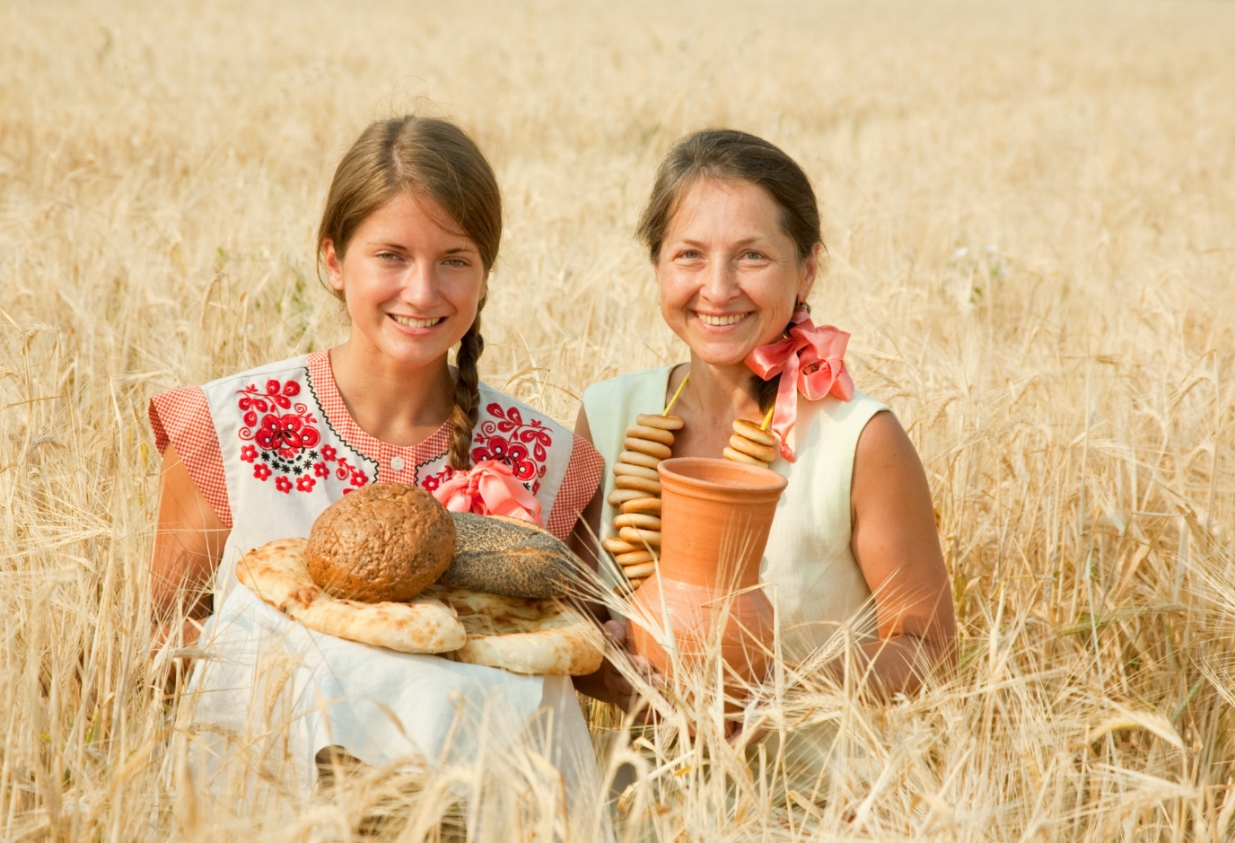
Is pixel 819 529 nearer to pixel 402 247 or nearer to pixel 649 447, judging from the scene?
pixel 649 447

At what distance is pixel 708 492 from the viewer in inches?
79.4

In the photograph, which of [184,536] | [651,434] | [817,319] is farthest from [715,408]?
[817,319]

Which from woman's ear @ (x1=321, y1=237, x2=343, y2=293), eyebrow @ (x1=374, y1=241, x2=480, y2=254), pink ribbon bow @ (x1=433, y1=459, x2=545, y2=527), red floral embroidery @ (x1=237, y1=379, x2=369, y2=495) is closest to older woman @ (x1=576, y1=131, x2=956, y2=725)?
pink ribbon bow @ (x1=433, y1=459, x2=545, y2=527)

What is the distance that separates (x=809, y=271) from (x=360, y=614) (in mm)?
1413

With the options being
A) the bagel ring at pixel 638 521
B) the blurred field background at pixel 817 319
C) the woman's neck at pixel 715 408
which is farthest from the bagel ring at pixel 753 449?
the blurred field background at pixel 817 319

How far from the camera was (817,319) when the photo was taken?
15.4 ft

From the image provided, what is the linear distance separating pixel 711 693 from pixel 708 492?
342mm

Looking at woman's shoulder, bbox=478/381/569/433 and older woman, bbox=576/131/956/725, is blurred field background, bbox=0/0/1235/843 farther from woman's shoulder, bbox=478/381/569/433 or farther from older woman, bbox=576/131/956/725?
woman's shoulder, bbox=478/381/569/433

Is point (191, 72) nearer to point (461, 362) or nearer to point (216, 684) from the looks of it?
point (461, 362)

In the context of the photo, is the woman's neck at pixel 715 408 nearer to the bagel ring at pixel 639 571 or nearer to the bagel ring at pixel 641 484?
the bagel ring at pixel 641 484

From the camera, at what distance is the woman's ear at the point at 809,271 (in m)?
2.72

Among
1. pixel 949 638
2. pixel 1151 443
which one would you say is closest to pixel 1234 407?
pixel 1151 443

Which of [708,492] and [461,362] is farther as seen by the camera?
[461,362]

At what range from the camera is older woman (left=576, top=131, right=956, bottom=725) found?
2477 millimetres
